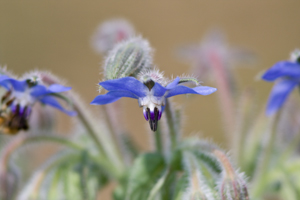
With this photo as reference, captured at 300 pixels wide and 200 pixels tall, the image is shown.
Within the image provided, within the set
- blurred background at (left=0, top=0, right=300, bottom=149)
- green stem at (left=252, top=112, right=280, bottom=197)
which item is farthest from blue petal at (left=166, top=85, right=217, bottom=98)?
blurred background at (left=0, top=0, right=300, bottom=149)

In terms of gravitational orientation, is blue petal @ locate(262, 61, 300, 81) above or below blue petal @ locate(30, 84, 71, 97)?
above

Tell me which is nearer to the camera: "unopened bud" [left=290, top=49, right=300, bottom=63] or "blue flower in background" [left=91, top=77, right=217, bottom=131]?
"blue flower in background" [left=91, top=77, right=217, bottom=131]

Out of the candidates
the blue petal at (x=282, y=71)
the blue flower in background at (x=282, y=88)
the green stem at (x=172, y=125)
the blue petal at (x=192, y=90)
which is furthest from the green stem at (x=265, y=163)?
the blue petal at (x=192, y=90)

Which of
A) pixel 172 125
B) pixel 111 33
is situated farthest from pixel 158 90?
pixel 111 33

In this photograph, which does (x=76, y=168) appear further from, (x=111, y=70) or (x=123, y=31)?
(x=123, y=31)

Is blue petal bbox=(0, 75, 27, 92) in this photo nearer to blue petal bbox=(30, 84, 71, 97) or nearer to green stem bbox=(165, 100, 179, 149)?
blue petal bbox=(30, 84, 71, 97)

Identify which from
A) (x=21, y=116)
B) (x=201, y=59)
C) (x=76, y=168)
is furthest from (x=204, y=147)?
(x=201, y=59)
